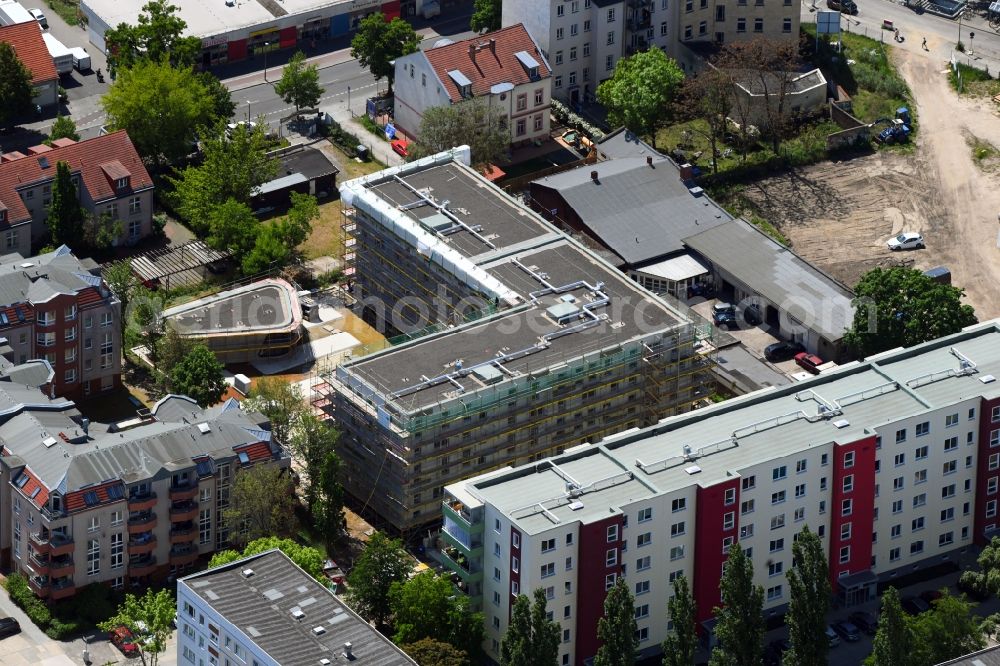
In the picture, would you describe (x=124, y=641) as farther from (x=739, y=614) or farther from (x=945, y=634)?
(x=945, y=634)

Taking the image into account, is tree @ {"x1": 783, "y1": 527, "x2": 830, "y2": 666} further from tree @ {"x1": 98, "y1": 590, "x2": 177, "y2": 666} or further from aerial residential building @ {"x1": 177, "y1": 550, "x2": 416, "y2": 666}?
tree @ {"x1": 98, "y1": 590, "x2": 177, "y2": 666}

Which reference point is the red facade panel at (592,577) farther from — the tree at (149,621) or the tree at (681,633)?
the tree at (149,621)

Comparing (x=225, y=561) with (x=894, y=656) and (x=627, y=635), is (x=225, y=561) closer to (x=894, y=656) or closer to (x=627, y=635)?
(x=627, y=635)

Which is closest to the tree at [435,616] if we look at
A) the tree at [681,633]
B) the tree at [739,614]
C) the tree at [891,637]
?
the tree at [681,633]

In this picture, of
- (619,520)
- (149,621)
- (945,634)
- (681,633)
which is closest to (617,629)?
(681,633)

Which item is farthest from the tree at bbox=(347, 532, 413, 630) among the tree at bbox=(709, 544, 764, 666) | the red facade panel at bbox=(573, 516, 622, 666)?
the tree at bbox=(709, 544, 764, 666)
